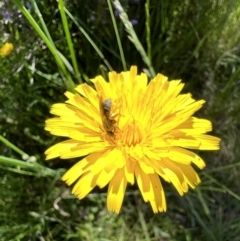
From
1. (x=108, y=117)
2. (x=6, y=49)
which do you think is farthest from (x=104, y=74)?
(x=108, y=117)

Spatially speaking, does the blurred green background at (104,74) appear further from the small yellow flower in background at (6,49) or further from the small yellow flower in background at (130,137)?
the small yellow flower in background at (130,137)

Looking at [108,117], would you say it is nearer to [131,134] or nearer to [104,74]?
[131,134]

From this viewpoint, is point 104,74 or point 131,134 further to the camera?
point 104,74

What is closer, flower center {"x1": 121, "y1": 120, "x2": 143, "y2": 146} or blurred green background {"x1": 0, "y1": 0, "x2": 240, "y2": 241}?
flower center {"x1": 121, "y1": 120, "x2": 143, "y2": 146}

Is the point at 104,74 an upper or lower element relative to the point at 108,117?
lower

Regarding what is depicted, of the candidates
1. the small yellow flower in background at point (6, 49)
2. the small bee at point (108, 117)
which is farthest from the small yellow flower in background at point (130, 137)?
the small yellow flower in background at point (6, 49)

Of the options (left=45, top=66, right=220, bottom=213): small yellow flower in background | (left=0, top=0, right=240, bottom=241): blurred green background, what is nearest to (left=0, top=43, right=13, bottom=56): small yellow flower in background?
(left=0, top=0, right=240, bottom=241): blurred green background

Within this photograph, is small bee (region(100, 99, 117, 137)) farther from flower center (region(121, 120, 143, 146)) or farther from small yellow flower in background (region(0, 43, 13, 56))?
small yellow flower in background (region(0, 43, 13, 56))

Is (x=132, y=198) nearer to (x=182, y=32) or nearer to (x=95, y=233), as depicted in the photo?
(x=95, y=233)
